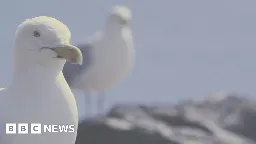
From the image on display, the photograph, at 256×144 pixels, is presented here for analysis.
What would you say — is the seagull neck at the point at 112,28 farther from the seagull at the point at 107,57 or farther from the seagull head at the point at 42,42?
the seagull head at the point at 42,42

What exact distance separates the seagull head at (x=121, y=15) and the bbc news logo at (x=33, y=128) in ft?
31.8

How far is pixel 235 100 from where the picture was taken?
1441cm

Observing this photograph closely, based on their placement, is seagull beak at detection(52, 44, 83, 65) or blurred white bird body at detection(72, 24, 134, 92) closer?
seagull beak at detection(52, 44, 83, 65)

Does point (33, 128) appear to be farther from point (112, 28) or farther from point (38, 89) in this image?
point (112, 28)

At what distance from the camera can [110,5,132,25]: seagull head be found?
15430mm

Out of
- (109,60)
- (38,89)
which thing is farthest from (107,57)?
(38,89)

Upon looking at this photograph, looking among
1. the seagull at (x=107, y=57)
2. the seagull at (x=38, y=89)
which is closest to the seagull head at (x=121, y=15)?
the seagull at (x=107, y=57)

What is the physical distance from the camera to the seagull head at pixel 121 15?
1543 centimetres

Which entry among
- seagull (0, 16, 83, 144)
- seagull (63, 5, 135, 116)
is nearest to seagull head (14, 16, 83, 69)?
seagull (0, 16, 83, 144)

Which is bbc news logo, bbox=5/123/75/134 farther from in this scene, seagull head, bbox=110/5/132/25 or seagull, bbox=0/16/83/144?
seagull head, bbox=110/5/132/25

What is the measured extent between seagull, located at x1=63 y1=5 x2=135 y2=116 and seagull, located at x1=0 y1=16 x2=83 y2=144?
8.90 meters

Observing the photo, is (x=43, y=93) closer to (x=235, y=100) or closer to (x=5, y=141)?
(x=5, y=141)

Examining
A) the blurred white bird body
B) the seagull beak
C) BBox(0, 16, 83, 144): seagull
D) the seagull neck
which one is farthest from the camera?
the seagull neck

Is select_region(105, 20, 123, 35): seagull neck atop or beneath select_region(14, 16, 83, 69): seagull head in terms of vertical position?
atop
